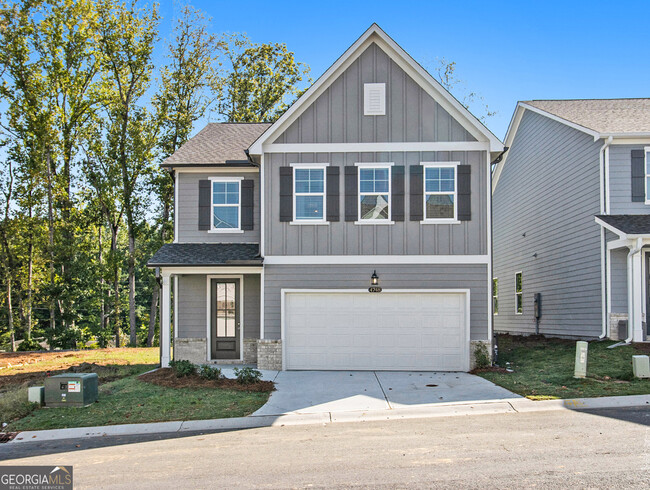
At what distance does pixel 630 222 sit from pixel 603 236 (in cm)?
82

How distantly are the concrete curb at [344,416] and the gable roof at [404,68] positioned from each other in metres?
6.92

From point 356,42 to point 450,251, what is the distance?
231 inches

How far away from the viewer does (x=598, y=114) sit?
19109 mm

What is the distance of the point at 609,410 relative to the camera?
31.2ft

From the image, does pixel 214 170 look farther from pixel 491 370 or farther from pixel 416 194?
pixel 491 370

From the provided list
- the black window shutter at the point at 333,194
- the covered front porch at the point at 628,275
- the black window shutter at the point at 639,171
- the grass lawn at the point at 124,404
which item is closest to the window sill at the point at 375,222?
the black window shutter at the point at 333,194

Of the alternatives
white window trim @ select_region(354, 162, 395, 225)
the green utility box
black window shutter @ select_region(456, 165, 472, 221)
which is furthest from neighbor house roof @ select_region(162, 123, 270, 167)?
the green utility box

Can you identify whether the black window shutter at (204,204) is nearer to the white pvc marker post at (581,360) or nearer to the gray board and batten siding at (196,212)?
the gray board and batten siding at (196,212)

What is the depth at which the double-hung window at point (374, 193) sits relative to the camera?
15.0 m

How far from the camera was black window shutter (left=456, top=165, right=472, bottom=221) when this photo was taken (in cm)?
1484

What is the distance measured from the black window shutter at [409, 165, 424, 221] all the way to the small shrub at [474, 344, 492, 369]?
139 inches

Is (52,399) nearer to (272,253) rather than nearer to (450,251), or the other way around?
(272,253)

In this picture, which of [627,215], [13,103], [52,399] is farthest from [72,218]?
[627,215]

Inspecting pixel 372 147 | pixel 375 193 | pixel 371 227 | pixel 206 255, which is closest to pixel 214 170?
pixel 206 255
